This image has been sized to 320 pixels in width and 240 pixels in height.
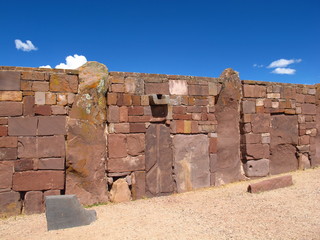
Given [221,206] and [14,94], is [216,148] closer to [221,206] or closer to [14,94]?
[221,206]

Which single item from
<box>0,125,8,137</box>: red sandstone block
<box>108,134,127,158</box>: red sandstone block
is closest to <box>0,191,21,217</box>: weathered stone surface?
<box>0,125,8,137</box>: red sandstone block

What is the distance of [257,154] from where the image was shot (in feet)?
25.5

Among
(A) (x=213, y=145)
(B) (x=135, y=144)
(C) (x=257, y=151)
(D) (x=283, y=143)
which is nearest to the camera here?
(B) (x=135, y=144)

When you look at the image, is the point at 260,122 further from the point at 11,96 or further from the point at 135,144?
the point at 11,96

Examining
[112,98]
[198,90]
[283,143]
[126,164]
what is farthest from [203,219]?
[283,143]

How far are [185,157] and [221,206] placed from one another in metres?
1.65

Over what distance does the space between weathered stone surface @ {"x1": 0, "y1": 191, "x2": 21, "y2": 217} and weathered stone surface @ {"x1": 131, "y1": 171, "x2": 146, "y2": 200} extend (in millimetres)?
2307

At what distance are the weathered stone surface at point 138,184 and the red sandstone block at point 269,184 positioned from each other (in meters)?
2.42

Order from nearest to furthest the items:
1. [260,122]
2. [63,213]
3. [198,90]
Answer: [63,213] → [198,90] → [260,122]

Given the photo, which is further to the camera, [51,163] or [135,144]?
[135,144]

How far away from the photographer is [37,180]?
5.51m

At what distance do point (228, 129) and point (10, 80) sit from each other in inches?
212

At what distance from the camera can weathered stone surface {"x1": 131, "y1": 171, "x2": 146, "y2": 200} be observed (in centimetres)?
625

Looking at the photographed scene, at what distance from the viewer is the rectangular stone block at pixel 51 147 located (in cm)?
554
